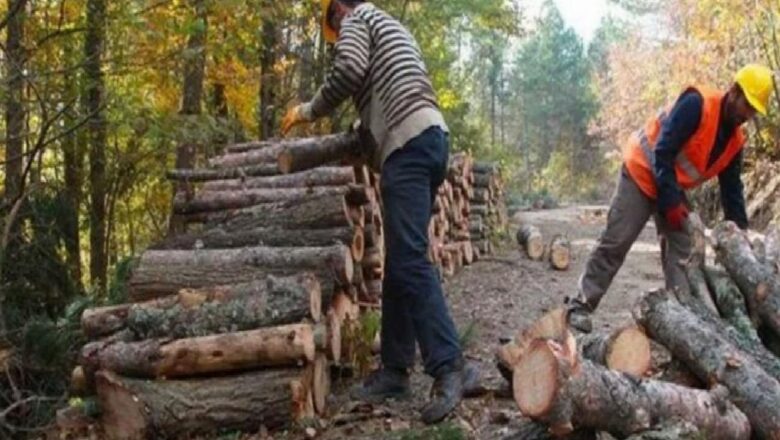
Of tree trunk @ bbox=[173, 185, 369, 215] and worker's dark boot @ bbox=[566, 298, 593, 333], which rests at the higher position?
tree trunk @ bbox=[173, 185, 369, 215]

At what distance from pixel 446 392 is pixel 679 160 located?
2.25 meters

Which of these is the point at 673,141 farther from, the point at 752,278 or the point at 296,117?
the point at 296,117

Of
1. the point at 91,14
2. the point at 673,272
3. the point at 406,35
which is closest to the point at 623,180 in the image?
the point at 673,272

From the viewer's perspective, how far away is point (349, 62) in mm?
4035

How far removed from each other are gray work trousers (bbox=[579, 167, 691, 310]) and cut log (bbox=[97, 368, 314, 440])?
8.15ft

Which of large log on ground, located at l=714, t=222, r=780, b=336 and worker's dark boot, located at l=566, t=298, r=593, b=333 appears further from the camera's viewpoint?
worker's dark boot, located at l=566, t=298, r=593, b=333

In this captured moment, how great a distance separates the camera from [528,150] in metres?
54.4

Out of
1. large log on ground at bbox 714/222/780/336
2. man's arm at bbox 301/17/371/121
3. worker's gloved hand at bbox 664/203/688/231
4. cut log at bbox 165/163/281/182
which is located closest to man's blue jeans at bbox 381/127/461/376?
man's arm at bbox 301/17/371/121

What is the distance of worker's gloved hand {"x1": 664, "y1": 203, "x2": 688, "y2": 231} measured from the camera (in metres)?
5.05

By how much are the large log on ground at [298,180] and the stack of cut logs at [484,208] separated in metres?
4.70

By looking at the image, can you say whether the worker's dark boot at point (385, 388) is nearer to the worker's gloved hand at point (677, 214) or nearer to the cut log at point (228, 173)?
the worker's gloved hand at point (677, 214)

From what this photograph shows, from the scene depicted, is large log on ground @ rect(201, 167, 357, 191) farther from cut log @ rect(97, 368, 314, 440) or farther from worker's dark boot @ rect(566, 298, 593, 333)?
cut log @ rect(97, 368, 314, 440)

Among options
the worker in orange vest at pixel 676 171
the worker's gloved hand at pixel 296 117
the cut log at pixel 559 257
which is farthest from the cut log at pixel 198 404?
the cut log at pixel 559 257

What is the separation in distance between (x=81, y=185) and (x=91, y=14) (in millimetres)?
4999
